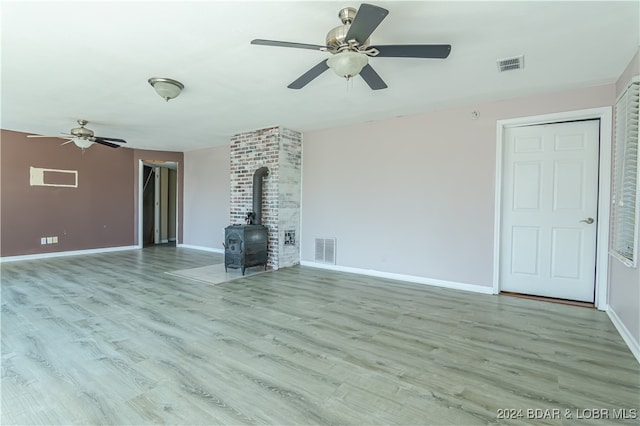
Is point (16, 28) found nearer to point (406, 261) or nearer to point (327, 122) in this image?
point (327, 122)

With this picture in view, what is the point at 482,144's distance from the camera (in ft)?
13.3

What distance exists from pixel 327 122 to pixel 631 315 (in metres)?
4.18

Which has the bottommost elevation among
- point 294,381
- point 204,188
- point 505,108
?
point 294,381

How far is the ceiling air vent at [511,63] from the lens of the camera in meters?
2.82

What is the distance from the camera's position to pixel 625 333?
2.69 meters

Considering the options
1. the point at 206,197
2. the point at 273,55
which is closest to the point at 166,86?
the point at 273,55

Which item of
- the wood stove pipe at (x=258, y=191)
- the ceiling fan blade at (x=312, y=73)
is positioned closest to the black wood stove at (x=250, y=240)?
the wood stove pipe at (x=258, y=191)

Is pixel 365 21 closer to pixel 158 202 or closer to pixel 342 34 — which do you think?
pixel 342 34

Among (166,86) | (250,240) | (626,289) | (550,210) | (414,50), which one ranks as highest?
(166,86)

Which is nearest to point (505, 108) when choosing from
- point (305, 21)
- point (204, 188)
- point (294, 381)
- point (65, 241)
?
point (305, 21)

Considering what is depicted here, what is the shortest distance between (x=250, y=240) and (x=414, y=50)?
376 cm

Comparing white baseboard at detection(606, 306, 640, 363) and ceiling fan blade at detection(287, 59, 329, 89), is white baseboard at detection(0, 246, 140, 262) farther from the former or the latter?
white baseboard at detection(606, 306, 640, 363)

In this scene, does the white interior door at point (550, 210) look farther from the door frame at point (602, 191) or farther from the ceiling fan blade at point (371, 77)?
the ceiling fan blade at point (371, 77)

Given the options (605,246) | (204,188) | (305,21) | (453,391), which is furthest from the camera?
(204,188)
